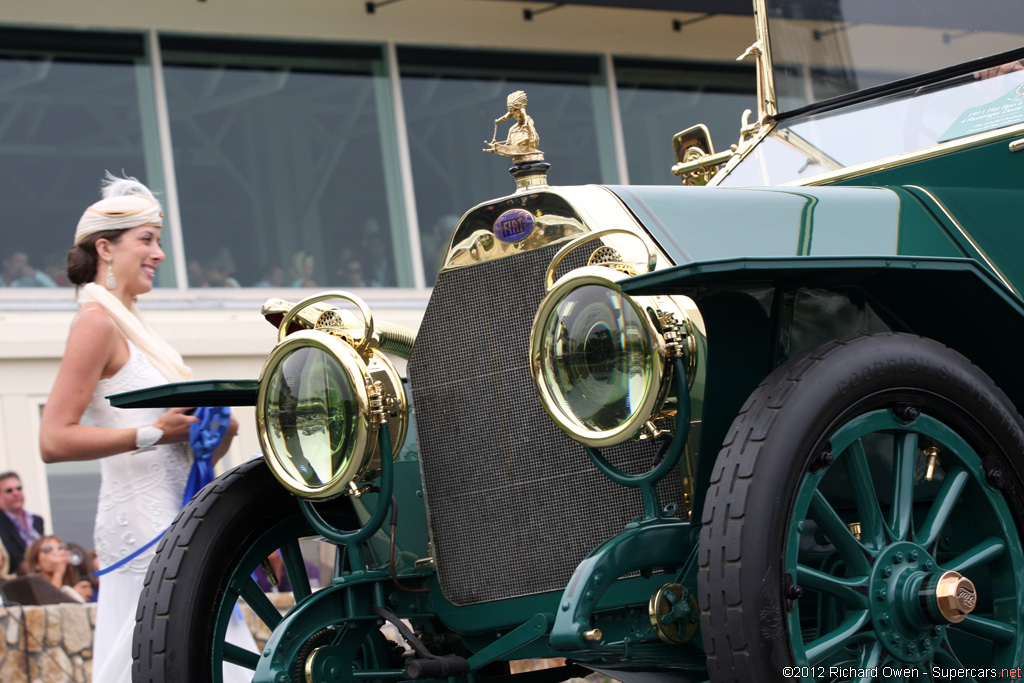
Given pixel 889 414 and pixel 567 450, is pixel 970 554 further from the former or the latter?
pixel 567 450

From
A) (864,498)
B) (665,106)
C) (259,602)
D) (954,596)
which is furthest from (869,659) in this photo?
(665,106)

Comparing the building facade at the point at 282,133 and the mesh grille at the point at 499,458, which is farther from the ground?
the building facade at the point at 282,133

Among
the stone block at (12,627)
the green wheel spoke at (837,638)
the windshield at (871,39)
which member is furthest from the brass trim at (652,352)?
the stone block at (12,627)

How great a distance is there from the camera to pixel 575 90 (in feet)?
40.9

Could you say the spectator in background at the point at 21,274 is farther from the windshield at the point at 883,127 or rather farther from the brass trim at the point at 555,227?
the brass trim at the point at 555,227

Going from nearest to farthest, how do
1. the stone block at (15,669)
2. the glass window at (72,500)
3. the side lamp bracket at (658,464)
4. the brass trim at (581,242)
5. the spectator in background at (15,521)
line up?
the side lamp bracket at (658,464) → the brass trim at (581,242) → the stone block at (15,669) → the spectator in background at (15,521) → the glass window at (72,500)

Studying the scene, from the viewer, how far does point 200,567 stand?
3.22 meters

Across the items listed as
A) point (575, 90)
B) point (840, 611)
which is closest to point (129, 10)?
point (575, 90)

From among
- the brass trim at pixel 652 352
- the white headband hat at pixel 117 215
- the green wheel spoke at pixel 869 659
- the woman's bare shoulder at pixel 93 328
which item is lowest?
the green wheel spoke at pixel 869 659

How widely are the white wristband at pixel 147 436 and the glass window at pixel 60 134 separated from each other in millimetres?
5988

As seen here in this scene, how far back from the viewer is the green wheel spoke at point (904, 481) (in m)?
2.66

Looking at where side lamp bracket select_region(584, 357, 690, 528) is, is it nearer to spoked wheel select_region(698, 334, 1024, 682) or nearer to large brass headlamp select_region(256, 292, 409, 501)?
spoked wheel select_region(698, 334, 1024, 682)

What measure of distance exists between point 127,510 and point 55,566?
4.87m

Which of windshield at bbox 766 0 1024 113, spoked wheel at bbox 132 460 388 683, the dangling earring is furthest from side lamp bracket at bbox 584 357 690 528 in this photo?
the dangling earring
